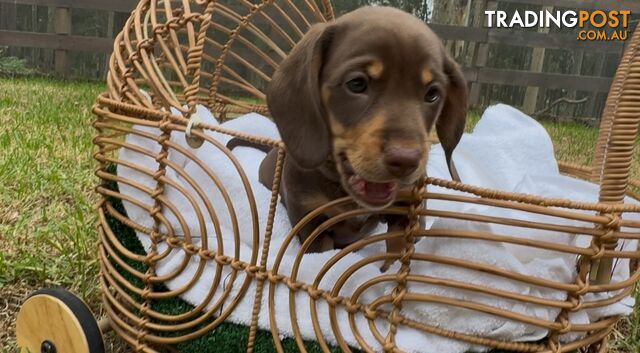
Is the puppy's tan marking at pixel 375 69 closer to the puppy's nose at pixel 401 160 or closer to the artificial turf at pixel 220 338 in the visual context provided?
the puppy's nose at pixel 401 160

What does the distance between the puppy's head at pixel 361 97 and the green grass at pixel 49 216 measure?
445 millimetres

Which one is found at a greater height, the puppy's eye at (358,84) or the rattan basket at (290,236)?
the puppy's eye at (358,84)

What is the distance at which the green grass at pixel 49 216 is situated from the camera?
1820mm

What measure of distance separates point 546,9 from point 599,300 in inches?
262

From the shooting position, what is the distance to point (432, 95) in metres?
1.44

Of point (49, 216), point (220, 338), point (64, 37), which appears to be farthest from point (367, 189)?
point (64, 37)

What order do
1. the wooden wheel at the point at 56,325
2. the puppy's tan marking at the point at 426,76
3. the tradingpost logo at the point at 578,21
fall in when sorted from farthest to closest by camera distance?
1. the tradingpost logo at the point at 578,21
2. the wooden wheel at the point at 56,325
3. the puppy's tan marking at the point at 426,76

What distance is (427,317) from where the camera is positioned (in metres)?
1.29

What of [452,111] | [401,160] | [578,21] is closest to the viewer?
[401,160]

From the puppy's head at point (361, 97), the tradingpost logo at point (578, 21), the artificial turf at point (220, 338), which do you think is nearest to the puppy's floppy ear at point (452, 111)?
the puppy's head at point (361, 97)

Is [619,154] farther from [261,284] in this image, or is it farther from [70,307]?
[70,307]

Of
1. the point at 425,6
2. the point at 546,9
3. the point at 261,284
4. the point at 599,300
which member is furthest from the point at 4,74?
the point at 599,300

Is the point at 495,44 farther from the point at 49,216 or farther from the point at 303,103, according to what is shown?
the point at 303,103

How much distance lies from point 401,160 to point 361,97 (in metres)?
0.22
